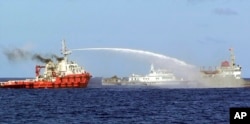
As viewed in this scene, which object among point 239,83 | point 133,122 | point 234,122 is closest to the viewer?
point 234,122

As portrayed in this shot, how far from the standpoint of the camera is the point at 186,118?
241ft

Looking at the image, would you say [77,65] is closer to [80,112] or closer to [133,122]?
[80,112]

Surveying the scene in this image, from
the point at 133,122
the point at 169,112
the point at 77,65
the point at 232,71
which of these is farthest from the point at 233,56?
the point at 133,122

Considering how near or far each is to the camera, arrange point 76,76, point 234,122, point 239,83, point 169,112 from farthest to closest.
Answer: point 239,83, point 76,76, point 169,112, point 234,122

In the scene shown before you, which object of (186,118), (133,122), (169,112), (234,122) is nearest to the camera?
(234,122)

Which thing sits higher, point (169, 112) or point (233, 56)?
point (233, 56)

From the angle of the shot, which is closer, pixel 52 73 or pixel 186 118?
pixel 186 118

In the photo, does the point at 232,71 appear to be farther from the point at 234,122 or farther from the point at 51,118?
the point at 234,122

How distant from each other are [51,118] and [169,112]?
54.8ft

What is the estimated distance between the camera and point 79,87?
620ft

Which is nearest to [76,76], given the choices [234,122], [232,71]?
[232,71]

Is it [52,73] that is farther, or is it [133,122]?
[52,73]

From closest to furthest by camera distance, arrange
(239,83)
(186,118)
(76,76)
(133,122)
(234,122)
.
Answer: (234,122) → (133,122) → (186,118) → (76,76) → (239,83)

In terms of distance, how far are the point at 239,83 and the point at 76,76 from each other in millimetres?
52223
